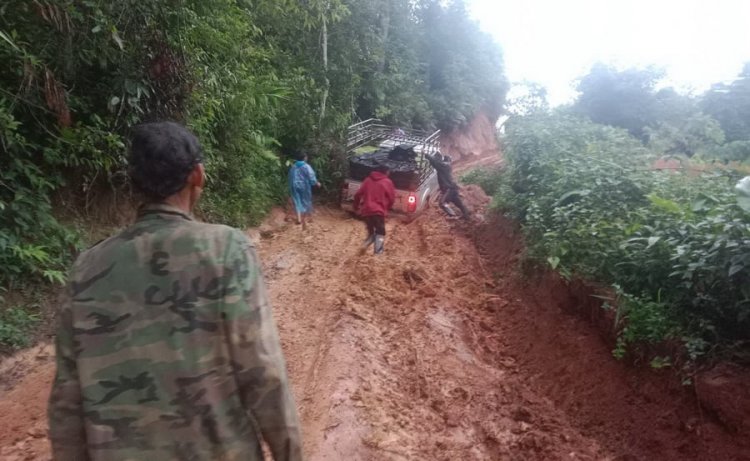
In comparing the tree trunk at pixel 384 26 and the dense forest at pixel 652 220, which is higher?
the tree trunk at pixel 384 26

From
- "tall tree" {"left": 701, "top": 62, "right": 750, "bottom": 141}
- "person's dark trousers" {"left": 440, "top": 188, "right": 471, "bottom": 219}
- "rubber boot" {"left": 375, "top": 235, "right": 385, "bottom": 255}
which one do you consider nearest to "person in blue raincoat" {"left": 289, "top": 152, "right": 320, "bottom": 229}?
"rubber boot" {"left": 375, "top": 235, "right": 385, "bottom": 255}

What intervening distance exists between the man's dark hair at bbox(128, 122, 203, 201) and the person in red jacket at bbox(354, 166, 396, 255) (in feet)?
21.2

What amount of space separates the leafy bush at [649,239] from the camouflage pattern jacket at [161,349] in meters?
3.24

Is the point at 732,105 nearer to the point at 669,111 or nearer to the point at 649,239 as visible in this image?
the point at 669,111

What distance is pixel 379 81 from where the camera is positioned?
16.6m

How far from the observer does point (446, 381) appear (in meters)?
4.73

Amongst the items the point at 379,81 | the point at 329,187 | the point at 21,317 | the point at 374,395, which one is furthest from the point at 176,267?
the point at 379,81

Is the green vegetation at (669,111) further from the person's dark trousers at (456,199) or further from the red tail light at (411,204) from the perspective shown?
the red tail light at (411,204)

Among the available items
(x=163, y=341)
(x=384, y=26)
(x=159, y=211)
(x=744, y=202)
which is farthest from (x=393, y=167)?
(x=163, y=341)

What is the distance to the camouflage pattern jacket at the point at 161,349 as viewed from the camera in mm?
1462

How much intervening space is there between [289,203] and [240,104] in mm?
2795

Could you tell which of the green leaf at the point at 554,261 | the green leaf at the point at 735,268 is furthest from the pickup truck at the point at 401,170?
the green leaf at the point at 735,268

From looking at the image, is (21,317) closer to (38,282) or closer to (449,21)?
(38,282)

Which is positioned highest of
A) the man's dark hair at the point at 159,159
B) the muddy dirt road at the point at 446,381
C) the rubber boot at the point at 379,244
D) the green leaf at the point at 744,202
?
the man's dark hair at the point at 159,159
